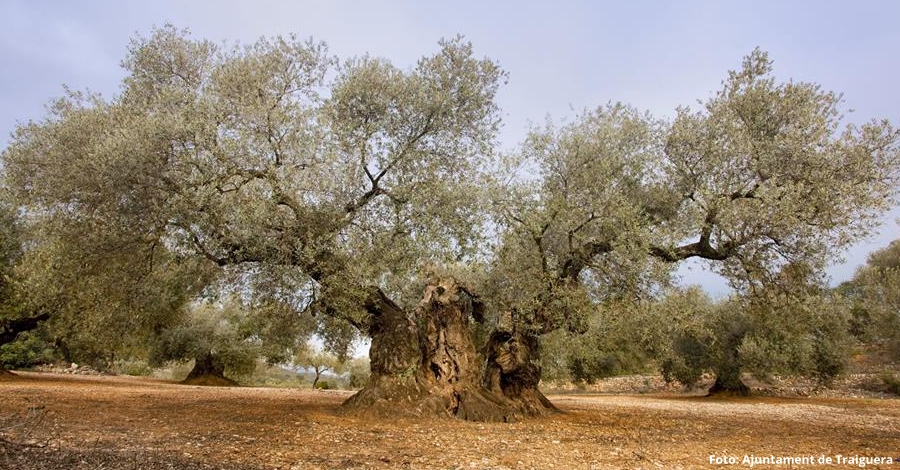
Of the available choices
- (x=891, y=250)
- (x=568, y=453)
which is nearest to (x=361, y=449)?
(x=568, y=453)

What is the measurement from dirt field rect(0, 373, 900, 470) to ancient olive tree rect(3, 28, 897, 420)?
2.57 metres

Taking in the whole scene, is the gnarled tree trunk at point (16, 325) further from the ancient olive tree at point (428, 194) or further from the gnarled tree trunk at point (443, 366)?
the gnarled tree trunk at point (443, 366)

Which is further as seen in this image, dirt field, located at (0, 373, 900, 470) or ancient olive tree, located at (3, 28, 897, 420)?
ancient olive tree, located at (3, 28, 897, 420)

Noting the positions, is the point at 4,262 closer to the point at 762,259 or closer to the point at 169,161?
the point at 169,161

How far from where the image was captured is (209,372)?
36.0m

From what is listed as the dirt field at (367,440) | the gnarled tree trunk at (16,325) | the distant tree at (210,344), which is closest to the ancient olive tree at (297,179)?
the dirt field at (367,440)

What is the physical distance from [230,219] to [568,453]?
8677mm

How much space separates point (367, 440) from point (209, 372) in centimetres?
3073

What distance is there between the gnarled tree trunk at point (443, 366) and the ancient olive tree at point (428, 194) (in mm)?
55


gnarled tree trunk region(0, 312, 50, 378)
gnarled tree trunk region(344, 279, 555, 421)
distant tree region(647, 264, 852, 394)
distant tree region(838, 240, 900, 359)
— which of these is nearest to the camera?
gnarled tree trunk region(344, 279, 555, 421)

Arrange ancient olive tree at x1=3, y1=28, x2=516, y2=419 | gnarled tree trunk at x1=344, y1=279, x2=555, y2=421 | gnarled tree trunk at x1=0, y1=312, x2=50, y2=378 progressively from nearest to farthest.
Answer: ancient olive tree at x1=3, y1=28, x2=516, y2=419 < gnarled tree trunk at x1=344, y1=279, x2=555, y2=421 < gnarled tree trunk at x1=0, y1=312, x2=50, y2=378

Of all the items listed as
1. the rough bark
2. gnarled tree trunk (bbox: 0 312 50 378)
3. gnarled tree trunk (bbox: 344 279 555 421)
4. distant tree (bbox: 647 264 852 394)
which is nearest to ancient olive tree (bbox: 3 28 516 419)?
gnarled tree trunk (bbox: 344 279 555 421)

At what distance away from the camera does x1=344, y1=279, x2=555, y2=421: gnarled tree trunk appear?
45.3ft

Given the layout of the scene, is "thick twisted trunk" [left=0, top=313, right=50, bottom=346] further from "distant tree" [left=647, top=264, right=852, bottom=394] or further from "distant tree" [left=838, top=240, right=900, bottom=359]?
"distant tree" [left=838, top=240, right=900, bottom=359]
